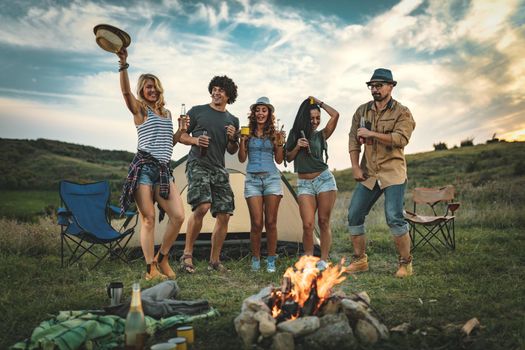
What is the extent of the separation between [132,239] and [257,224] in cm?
207

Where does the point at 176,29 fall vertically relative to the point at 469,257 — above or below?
above

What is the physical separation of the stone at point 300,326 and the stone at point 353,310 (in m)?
0.26

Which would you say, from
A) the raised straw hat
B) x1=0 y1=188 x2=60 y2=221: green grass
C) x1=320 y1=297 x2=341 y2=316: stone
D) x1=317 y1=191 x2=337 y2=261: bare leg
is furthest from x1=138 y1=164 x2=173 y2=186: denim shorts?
x1=0 y1=188 x2=60 y2=221: green grass

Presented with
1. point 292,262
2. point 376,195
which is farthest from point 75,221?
point 376,195

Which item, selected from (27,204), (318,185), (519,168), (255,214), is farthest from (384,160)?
(519,168)

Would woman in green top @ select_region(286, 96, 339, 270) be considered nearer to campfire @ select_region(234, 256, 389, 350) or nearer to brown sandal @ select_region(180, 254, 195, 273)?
brown sandal @ select_region(180, 254, 195, 273)

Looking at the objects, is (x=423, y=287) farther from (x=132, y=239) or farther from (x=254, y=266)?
(x=132, y=239)

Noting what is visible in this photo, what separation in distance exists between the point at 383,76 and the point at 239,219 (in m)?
2.97

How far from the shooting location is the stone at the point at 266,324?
280 cm

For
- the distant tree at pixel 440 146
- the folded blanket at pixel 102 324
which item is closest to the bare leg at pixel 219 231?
the folded blanket at pixel 102 324

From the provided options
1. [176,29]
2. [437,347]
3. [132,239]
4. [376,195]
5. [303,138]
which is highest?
[176,29]

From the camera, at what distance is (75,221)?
5516 mm

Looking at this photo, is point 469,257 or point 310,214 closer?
point 310,214

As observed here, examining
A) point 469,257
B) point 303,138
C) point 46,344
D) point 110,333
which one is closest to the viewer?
point 46,344
